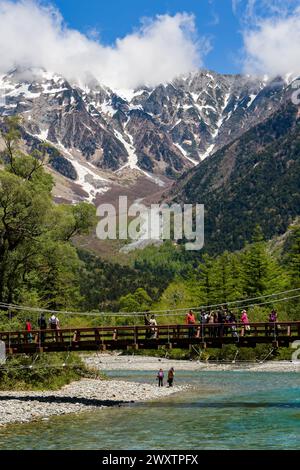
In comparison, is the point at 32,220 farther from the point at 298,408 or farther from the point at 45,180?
the point at 298,408

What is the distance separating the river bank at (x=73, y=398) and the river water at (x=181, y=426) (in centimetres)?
147

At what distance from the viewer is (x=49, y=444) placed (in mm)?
26234

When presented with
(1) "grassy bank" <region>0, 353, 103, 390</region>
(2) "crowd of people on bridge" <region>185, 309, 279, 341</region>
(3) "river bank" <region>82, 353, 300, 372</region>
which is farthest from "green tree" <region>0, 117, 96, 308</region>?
(3) "river bank" <region>82, 353, 300, 372</region>

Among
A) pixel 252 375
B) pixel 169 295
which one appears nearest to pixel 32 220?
pixel 252 375

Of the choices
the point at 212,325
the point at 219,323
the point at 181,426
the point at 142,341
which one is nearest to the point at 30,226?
the point at 142,341

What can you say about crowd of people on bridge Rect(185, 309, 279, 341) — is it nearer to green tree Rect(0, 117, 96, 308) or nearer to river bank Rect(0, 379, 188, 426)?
river bank Rect(0, 379, 188, 426)

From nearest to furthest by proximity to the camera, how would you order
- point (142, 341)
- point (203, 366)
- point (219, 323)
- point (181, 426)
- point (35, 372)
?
point (181, 426) < point (219, 323) < point (142, 341) < point (35, 372) < point (203, 366)

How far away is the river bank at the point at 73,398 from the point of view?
34312mm

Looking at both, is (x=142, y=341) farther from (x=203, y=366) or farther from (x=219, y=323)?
(x=203, y=366)

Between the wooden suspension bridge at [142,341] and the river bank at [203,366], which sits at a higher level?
the wooden suspension bridge at [142,341]

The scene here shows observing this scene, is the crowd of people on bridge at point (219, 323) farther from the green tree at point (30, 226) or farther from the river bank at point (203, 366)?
the river bank at point (203, 366)

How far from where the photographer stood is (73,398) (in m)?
41.0

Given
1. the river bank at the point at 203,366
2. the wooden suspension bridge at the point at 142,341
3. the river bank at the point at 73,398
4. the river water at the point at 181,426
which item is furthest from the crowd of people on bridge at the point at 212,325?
the river bank at the point at 203,366

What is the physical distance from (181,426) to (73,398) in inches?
474
